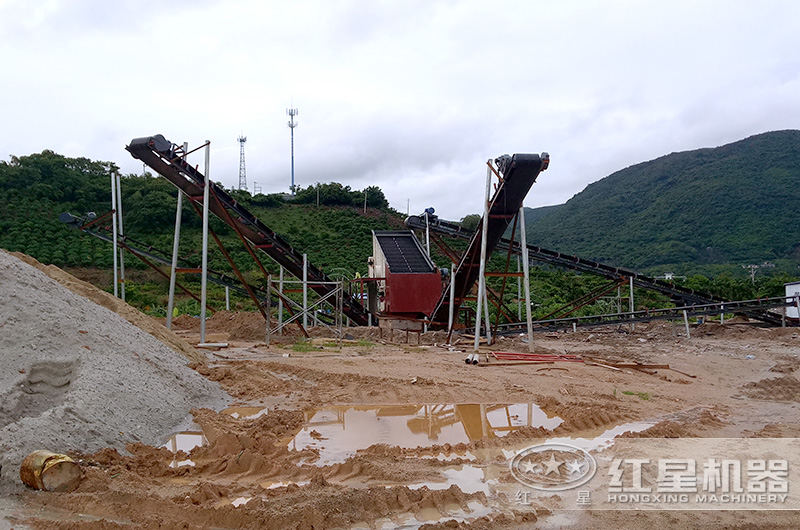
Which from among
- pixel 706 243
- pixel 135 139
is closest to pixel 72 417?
pixel 135 139

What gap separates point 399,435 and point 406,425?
1.87ft

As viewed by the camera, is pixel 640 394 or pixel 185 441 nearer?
pixel 185 441

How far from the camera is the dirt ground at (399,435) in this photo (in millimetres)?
4766

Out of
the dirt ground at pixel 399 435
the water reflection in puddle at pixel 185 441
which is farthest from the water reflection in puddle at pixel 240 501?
the water reflection in puddle at pixel 185 441

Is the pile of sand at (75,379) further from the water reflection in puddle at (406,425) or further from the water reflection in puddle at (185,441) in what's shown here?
the water reflection in puddle at (406,425)

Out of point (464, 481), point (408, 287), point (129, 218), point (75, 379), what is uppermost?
point (129, 218)

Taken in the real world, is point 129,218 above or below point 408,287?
above

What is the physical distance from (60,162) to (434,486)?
53.0m

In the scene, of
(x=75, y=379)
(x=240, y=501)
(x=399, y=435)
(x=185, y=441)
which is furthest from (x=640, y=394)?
(x=75, y=379)

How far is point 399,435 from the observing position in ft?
25.2

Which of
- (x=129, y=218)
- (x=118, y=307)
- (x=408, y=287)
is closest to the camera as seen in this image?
(x=118, y=307)

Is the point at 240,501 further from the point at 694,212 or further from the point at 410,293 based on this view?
the point at 694,212

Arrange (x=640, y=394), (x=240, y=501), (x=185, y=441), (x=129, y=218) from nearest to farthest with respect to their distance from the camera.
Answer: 1. (x=240, y=501)
2. (x=185, y=441)
3. (x=640, y=394)
4. (x=129, y=218)

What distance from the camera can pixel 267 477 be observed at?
5816 millimetres
